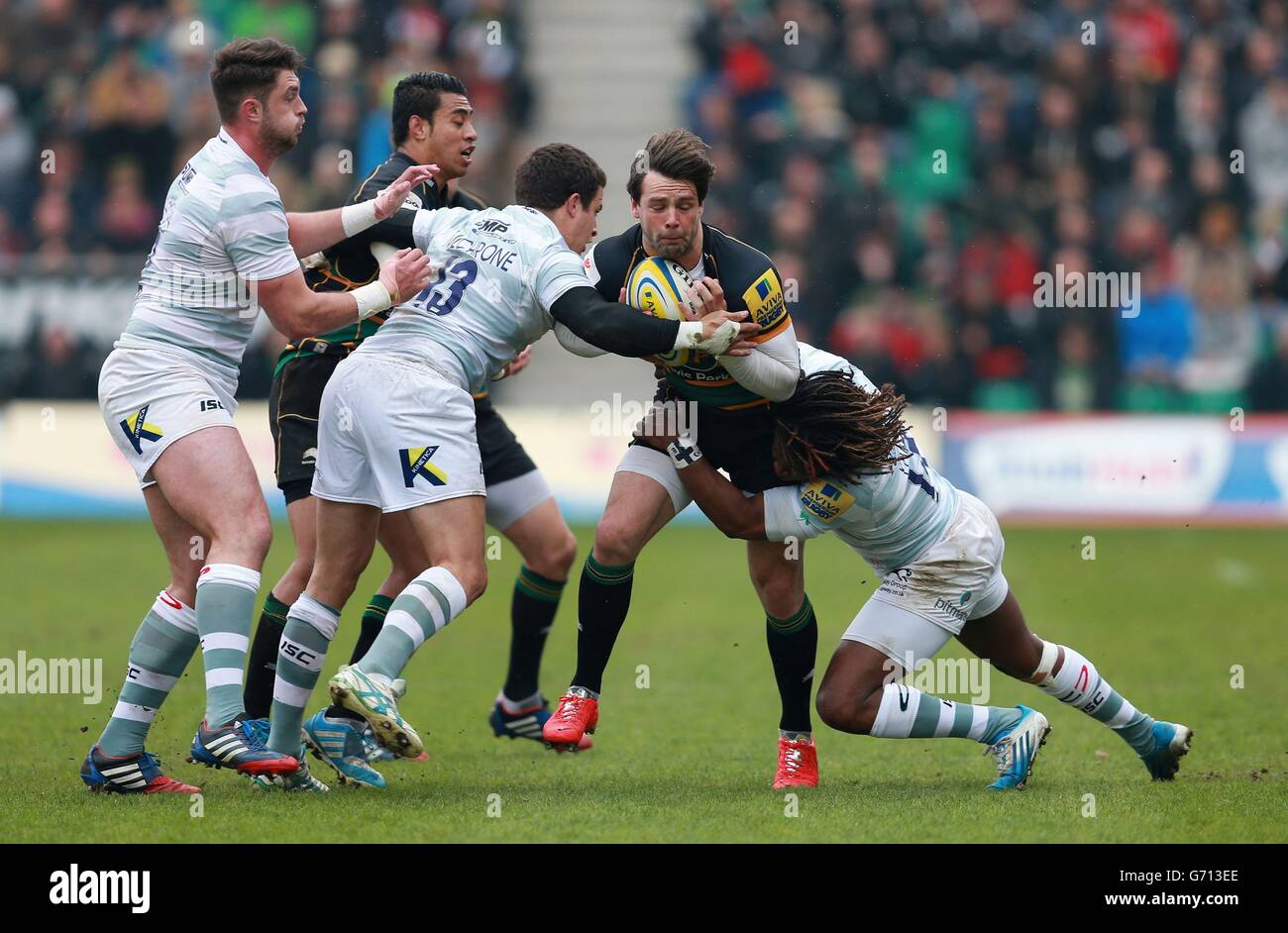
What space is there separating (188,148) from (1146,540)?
11.1 meters

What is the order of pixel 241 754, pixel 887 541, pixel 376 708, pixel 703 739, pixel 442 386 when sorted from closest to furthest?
pixel 376 708
pixel 241 754
pixel 442 386
pixel 887 541
pixel 703 739

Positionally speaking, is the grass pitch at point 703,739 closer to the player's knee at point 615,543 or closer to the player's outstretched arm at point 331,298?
the player's knee at point 615,543

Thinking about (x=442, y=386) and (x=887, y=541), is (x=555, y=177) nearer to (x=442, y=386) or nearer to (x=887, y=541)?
(x=442, y=386)

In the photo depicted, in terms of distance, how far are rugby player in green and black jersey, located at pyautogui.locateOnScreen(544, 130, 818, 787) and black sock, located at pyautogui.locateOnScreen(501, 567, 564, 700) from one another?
4.02 feet

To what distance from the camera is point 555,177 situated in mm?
6625

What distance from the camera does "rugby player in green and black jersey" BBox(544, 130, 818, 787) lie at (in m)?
6.22

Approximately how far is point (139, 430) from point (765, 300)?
7.62 ft

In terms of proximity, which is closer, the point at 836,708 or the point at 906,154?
the point at 836,708

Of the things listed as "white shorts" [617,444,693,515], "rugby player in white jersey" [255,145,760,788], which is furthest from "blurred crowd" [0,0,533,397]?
"white shorts" [617,444,693,515]

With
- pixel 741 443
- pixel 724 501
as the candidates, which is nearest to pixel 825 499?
pixel 724 501

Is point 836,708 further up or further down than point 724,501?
further down

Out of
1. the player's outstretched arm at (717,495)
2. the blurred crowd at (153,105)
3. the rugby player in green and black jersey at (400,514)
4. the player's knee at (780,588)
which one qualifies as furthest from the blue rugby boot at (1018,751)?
the blurred crowd at (153,105)

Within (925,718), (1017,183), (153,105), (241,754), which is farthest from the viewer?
(153,105)

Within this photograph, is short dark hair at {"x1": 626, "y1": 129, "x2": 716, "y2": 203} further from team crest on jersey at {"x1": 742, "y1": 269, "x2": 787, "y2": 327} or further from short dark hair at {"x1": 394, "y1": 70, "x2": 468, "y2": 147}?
short dark hair at {"x1": 394, "y1": 70, "x2": 468, "y2": 147}
